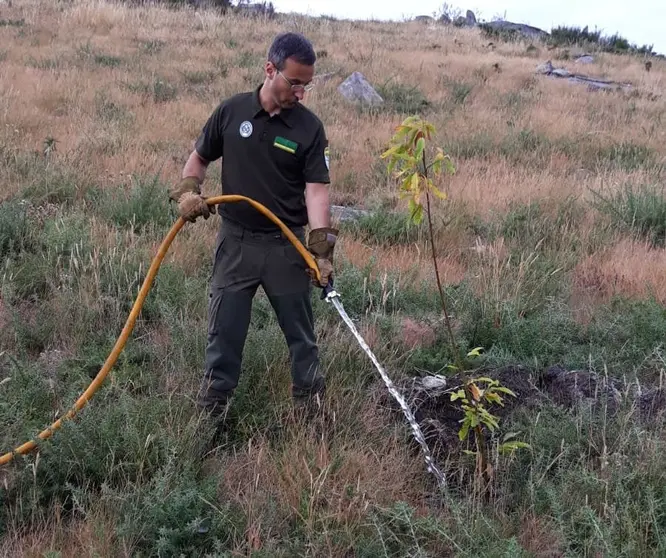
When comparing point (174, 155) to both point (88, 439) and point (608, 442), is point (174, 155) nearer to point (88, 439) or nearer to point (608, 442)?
point (88, 439)

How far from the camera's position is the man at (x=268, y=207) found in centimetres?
296

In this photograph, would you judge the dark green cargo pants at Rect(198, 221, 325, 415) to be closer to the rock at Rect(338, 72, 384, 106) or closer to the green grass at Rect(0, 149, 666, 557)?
the green grass at Rect(0, 149, 666, 557)

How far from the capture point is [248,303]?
3215 mm

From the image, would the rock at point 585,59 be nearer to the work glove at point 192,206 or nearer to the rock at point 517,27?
the rock at point 517,27

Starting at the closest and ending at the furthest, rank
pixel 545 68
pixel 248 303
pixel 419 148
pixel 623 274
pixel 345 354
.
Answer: pixel 419 148
pixel 248 303
pixel 345 354
pixel 623 274
pixel 545 68

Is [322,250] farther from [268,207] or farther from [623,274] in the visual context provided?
[623,274]

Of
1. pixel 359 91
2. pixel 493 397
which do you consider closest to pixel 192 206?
pixel 493 397

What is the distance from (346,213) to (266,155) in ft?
12.1

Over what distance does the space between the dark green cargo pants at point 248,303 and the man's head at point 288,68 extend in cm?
64

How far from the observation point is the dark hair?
2.89m

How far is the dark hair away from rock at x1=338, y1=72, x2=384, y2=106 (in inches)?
356

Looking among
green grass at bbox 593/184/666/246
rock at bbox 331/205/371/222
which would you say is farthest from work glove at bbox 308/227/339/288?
green grass at bbox 593/184/666/246

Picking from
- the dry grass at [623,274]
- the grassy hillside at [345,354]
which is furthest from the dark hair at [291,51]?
the dry grass at [623,274]

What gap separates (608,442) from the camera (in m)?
3.13
